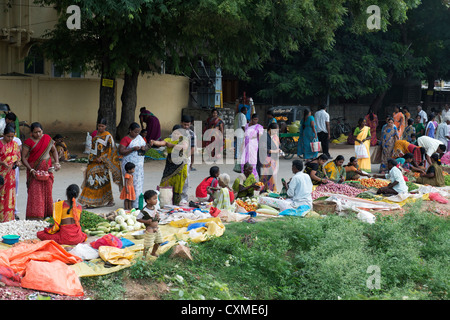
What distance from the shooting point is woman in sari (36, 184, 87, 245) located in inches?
320

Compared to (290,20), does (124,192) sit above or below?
below

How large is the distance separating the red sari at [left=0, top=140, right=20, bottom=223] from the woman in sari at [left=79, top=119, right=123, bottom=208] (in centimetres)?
156

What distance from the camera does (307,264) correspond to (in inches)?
329

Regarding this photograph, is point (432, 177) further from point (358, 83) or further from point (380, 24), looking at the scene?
point (358, 83)

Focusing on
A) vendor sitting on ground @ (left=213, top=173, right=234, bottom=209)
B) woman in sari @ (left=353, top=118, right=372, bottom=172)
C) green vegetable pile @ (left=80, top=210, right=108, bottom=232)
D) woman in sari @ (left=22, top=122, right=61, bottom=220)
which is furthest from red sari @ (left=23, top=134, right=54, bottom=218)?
woman in sari @ (left=353, top=118, right=372, bottom=172)

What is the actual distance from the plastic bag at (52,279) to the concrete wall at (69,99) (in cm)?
1355

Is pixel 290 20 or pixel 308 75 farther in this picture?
pixel 308 75

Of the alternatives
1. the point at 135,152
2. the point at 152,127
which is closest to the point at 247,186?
the point at 135,152

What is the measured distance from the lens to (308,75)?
75.8ft

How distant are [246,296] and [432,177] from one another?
7535 millimetres

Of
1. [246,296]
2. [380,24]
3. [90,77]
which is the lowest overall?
[246,296]

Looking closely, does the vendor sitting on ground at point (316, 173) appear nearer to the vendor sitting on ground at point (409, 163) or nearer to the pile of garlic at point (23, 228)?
the vendor sitting on ground at point (409, 163)

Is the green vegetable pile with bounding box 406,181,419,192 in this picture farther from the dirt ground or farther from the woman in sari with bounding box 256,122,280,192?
the woman in sari with bounding box 256,122,280,192

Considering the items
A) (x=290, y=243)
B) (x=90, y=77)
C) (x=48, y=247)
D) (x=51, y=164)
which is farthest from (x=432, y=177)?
(x=90, y=77)
